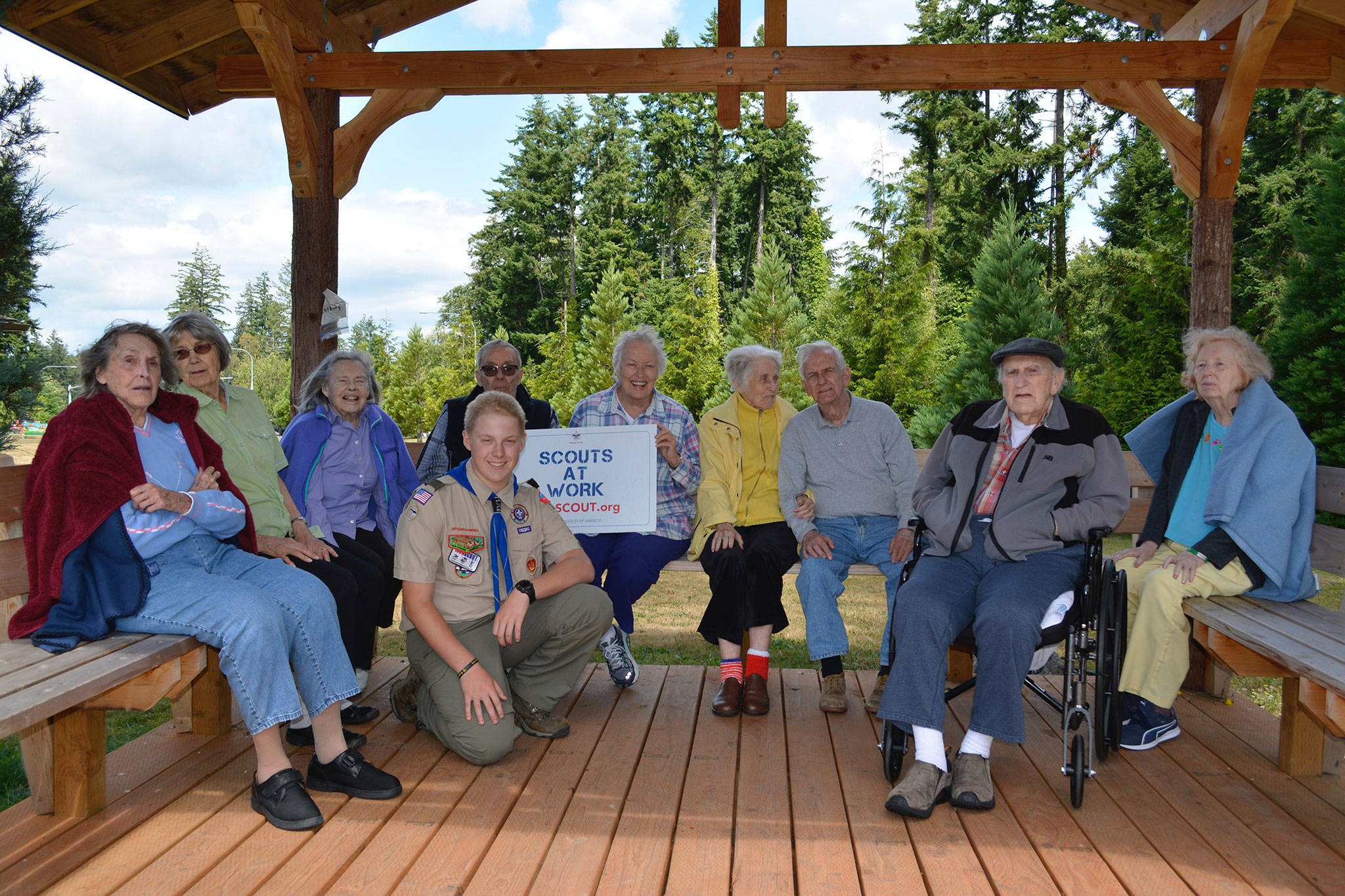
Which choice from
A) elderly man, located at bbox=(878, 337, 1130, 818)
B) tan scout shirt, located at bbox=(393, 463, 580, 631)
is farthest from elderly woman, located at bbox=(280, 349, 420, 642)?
elderly man, located at bbox=(878, 337, 1130, 818)

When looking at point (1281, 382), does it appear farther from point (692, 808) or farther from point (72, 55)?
point (72, 55)

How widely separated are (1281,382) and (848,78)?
33.6 ft

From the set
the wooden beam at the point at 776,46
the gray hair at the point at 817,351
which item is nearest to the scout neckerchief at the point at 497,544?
the gray hair at the point at 817,351

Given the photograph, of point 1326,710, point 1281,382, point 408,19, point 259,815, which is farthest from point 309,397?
point 1281,382

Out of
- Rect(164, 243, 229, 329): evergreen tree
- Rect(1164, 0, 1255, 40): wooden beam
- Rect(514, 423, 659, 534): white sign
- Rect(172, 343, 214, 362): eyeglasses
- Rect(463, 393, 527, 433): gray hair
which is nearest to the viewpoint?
Rect(463, 393, 527, 433): gray hair

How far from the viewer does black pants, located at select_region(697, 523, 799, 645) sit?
3.71 metres

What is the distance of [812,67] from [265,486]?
11.1 feet

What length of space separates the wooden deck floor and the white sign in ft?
3.22

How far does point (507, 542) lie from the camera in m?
3.28

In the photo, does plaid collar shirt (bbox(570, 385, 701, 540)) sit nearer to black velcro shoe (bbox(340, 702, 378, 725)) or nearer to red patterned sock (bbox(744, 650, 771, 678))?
red patterned sock (bbox(744, 650, 771, 678))

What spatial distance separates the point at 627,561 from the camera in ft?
13.0

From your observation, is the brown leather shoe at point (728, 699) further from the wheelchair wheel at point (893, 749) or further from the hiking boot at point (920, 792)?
the hiking boot at point (920, 792)

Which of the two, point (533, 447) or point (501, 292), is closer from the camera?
point (533, 447)

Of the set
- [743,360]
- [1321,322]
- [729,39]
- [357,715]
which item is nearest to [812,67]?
[729,39]
